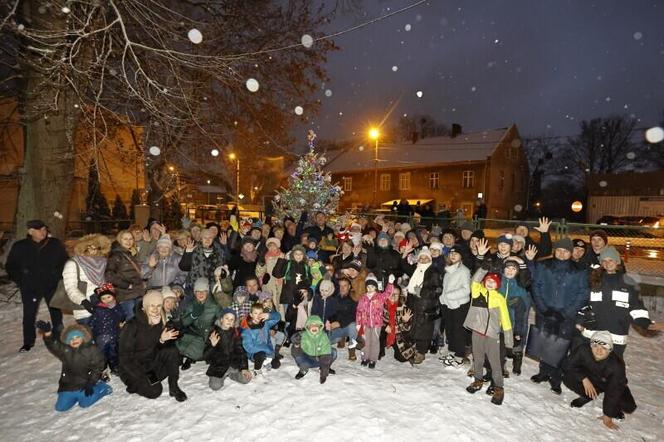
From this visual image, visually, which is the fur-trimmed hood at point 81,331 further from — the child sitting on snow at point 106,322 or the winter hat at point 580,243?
the winter hat at point 580,243

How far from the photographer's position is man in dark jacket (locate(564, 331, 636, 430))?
13.5ft

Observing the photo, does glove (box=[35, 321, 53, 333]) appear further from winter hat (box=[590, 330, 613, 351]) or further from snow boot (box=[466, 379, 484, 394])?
winter hat (box=[590, 330, 613, 351])

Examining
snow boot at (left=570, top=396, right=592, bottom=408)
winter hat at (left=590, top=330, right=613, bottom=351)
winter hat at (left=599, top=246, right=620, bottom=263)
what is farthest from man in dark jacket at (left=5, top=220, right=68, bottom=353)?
winter hat at (left=599, top=246, right=620, bottom=263)

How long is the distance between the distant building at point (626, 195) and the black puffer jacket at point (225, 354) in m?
37.0

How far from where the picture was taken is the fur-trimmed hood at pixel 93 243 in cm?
502

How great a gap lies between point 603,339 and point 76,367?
6.17 meters

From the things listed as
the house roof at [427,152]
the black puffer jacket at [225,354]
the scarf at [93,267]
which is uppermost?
the house roof at [427,152]

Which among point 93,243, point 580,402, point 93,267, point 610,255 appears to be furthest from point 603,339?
point 93,243

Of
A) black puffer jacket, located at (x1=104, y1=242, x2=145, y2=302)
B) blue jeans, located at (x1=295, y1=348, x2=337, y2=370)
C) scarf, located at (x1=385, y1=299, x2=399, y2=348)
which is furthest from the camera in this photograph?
scarf, located at (x1=385, y1=299, x2=399, y2=348)

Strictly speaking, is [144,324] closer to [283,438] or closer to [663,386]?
[283,438]

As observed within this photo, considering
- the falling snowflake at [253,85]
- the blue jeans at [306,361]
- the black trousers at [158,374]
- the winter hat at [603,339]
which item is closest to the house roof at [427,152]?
the falling snowflake at [253,85]

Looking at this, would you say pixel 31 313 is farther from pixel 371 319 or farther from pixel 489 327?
pixel 489 327

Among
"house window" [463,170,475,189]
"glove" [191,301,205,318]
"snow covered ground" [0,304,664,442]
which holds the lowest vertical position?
"snow covered ground" [0,304,664,442]

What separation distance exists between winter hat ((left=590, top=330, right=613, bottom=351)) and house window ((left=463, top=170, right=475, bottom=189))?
29.7 meters
